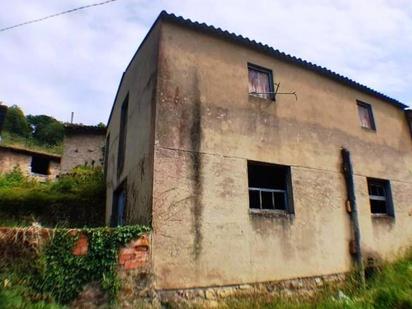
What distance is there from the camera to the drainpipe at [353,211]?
8.06 meters

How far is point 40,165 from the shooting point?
68.0 feet

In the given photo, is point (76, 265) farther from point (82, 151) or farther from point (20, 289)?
point (82, 151)

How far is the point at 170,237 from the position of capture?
19.1ft

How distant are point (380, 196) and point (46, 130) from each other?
1534 inches

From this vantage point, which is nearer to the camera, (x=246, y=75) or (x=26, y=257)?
(x=26, y=257)

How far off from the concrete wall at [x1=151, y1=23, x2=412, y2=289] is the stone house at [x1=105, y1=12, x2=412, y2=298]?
25 mm

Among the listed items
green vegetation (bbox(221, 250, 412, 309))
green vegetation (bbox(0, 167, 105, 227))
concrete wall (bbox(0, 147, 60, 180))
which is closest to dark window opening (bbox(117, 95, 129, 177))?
green vegetation (bbox(0, 167, 105, 227))

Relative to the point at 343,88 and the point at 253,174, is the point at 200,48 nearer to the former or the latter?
the point at 253,174

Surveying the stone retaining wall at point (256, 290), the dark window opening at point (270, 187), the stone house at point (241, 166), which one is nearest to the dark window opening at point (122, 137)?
the stone house at point (241, 166)

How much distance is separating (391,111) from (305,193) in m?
6.19

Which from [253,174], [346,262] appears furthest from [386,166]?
[253,174]

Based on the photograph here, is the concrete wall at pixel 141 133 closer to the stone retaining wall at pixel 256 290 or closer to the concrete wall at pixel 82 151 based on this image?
the stone retaining wall at pixel 256 290

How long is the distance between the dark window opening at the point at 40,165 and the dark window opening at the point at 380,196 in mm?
18487

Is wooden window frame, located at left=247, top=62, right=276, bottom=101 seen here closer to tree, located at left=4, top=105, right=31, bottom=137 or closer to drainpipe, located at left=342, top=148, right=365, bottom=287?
drainpipe, located at left=342, top=148, right=365, bottom=287
